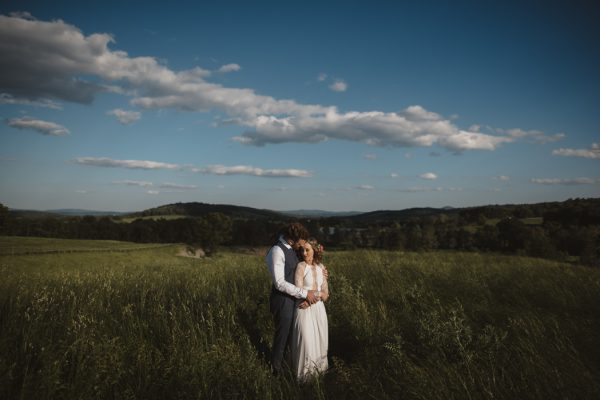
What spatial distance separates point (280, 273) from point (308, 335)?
0.88m

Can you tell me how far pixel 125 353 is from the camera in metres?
4.10

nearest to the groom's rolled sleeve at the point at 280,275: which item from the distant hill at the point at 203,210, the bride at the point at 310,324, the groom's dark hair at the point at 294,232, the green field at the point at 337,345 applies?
the bride at the point at 310,324

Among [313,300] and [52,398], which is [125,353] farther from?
[313,300]

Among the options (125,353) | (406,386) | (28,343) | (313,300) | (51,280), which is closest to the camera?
(406,386)

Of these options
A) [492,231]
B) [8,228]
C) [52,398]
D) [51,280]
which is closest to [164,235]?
[8,228]

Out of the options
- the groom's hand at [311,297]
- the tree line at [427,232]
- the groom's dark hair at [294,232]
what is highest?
the groom's dark hair at [294,232]

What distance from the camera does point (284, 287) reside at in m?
4.47

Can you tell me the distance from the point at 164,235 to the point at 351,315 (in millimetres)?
91404

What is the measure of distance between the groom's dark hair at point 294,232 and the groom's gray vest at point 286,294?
166mm

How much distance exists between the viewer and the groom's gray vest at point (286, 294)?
4.61 meters

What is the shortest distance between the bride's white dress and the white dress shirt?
135 millimetres

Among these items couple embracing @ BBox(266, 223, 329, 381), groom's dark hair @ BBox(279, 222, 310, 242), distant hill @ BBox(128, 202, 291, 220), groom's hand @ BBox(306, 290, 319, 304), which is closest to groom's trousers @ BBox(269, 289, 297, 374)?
couple embracing @ BBox(266, 223, 329, 381)

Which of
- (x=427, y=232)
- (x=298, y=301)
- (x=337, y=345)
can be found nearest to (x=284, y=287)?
(x=298, y=301)

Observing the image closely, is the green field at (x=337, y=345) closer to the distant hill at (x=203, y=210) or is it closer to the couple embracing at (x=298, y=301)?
the couple embracing at (x=298, y=301)
